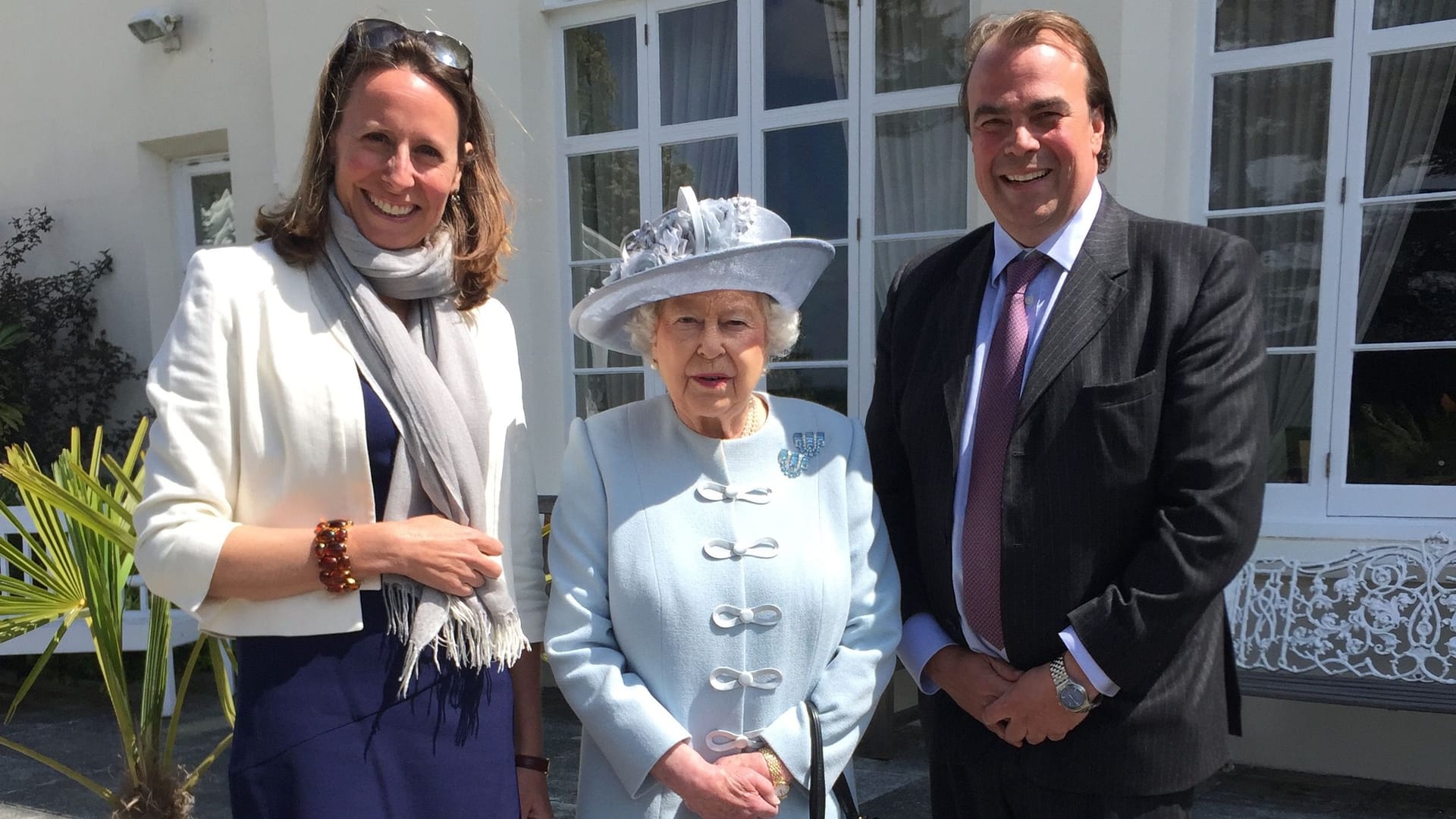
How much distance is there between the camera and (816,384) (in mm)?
5234

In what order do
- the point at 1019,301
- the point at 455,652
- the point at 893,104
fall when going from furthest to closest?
the point at 893,104 → the point at 1019,301 → the point at 455,652

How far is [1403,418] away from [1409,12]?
A: 1.50 metres

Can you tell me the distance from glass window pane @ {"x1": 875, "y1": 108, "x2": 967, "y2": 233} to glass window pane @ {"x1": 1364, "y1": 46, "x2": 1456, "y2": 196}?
1.58m

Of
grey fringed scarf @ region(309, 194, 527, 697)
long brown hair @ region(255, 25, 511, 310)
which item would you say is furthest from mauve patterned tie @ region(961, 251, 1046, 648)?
long brown hair @ region(255, 25, 511, 310)

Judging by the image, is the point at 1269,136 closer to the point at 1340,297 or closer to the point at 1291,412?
the point at 1340,297

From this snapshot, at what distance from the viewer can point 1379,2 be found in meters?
4.02

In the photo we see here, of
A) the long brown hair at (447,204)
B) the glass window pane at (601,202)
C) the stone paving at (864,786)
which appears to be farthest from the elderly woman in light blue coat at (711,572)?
the glass window pane at (601,202)

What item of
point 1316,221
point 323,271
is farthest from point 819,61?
point 323,271

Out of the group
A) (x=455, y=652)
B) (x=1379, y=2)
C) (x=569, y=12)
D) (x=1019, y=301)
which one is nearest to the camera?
(x=455, y=652)

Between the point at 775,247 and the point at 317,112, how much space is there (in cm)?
79

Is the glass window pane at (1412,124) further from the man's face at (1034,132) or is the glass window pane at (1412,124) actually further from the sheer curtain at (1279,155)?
the man's face at (1034,132)

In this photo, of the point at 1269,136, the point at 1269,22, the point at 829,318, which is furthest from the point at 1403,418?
the point at 829,318

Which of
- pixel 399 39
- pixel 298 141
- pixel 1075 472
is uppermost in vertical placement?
pixel 298 141

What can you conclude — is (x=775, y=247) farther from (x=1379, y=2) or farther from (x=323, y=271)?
(x=1379, y=2)
